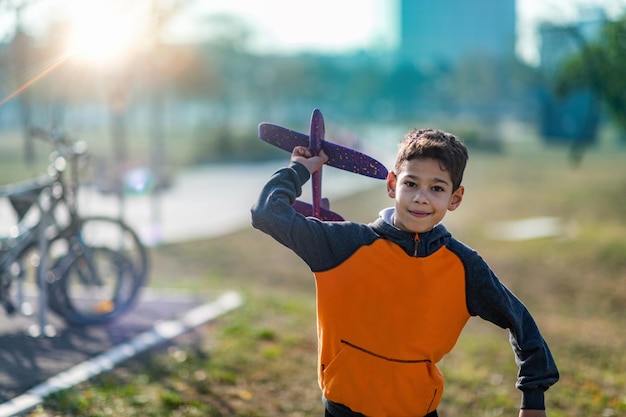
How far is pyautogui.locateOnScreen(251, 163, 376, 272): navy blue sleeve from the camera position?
2705mm

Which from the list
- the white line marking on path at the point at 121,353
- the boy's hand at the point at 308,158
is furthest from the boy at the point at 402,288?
the white line marking on path at the point at 121,353

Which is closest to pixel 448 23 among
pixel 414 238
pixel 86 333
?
pixel 86 333

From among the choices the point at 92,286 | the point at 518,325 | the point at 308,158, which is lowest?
the point at 92,286

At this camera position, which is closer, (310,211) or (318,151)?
(318,151)

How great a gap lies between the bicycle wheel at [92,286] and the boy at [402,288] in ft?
12.9

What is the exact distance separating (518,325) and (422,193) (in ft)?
1.73

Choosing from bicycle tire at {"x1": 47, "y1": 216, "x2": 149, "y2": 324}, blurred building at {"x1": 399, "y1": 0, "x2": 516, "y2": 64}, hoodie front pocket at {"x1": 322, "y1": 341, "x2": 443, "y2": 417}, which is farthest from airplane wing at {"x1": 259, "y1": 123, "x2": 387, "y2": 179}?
blurred building at {"x1": 399, "y1": 0, "x2": 516, "y2": 64}

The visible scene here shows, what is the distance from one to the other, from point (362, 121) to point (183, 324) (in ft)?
302

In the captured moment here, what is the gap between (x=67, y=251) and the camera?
6.38 m

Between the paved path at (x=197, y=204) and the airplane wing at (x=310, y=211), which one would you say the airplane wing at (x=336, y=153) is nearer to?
the airplane wing at (x=310, y=211)

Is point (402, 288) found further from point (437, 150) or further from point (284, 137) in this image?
point (284, 137)

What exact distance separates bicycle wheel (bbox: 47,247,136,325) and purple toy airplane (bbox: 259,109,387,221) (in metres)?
3.74

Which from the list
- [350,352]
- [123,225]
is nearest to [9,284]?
[123,225]

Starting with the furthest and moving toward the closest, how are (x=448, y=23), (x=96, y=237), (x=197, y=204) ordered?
(x=448, y=23)
(x=197, y=204)
(x=96, y=237)
